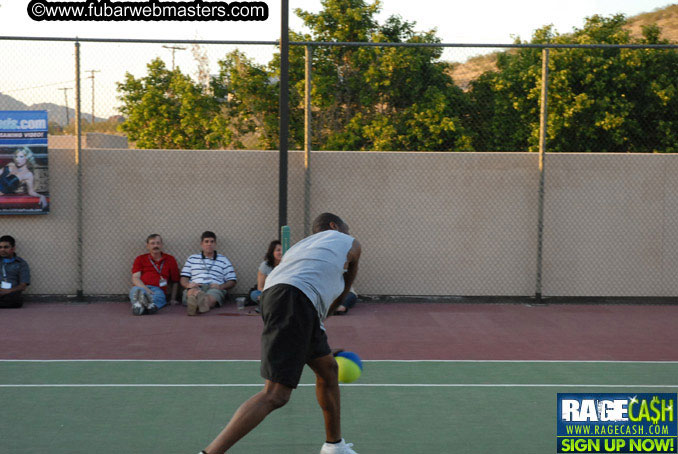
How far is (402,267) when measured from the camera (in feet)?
38.2

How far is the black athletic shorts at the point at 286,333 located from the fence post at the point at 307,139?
6.51 meters

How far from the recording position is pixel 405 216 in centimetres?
1164

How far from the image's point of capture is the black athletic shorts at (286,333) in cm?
481

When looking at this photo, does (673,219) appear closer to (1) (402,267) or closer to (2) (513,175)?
(2) (513,175)

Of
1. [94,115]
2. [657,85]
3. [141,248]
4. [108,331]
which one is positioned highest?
[657,85]

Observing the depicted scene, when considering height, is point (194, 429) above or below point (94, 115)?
below

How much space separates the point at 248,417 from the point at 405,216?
23.7 feet

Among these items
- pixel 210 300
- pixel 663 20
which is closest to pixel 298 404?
pixel 210 300

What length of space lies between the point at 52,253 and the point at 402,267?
492 centimetres

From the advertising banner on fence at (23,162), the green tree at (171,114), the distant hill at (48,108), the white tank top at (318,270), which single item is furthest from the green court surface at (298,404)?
the green tree at (171,114)

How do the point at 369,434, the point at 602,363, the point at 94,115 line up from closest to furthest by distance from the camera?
the point at 369,434 < the point at 602,363 < the point at 94,115

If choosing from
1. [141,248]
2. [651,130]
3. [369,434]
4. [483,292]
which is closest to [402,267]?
[483,292]

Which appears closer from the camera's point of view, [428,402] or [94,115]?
[428,402]

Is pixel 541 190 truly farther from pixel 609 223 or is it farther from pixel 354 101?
pixel 354 101
